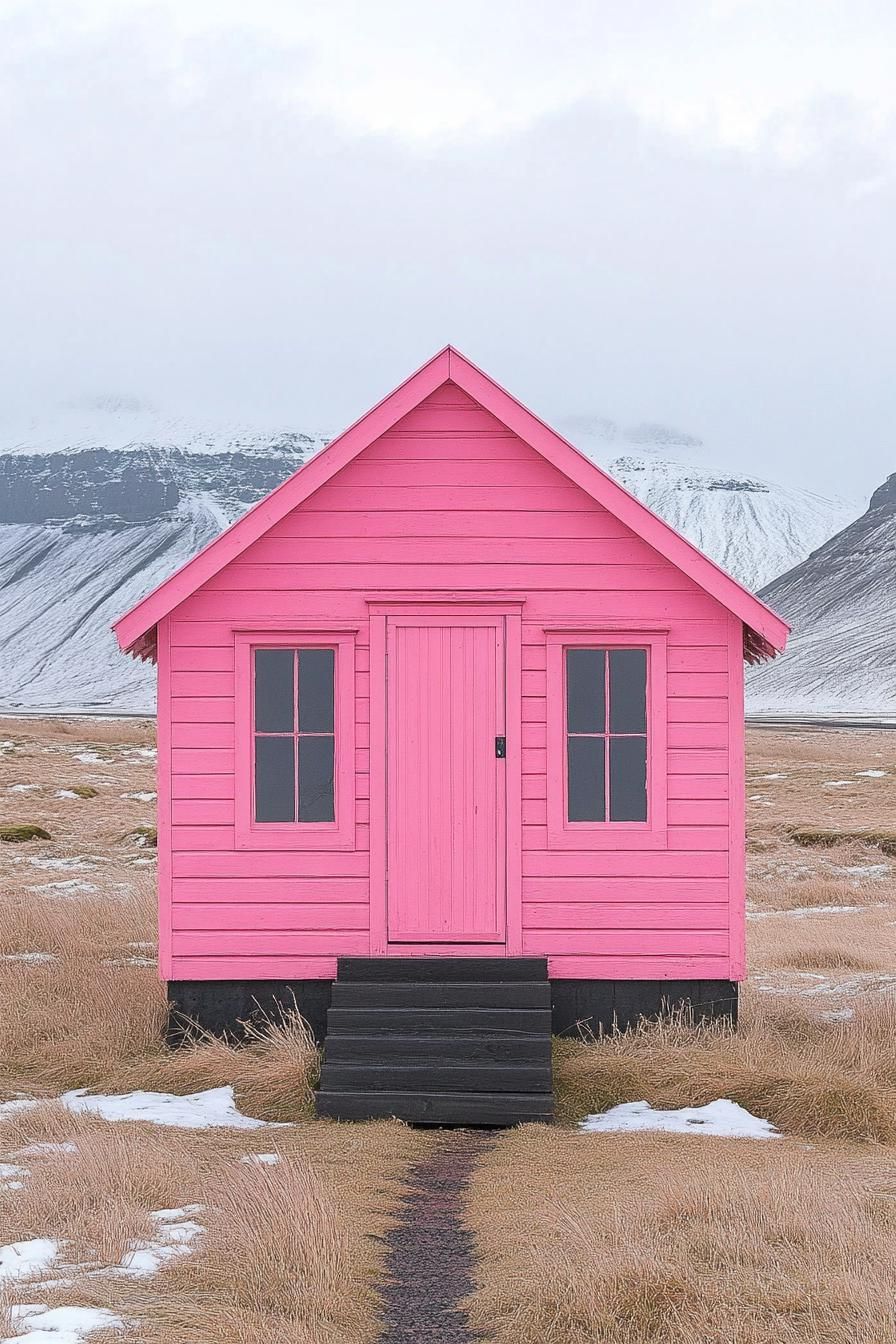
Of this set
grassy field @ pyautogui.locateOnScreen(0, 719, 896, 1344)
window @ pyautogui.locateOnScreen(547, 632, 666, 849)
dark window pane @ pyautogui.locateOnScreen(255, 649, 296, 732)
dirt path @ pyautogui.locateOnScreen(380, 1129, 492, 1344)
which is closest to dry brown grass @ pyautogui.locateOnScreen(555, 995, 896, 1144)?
grassy field @ pyautogui.locateOnScreen(0, 719, 896, 1344)

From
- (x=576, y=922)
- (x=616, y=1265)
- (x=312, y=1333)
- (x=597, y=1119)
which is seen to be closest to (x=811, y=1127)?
(x=597, y=1119)

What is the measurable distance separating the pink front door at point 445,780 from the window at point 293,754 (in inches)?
19.1

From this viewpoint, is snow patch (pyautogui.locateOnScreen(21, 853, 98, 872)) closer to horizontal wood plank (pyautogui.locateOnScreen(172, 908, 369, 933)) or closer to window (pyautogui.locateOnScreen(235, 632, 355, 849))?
horizontal wood plank (pyautogui.locateOnScreen(172, 908, 369, 933))

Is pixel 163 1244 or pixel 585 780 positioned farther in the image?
pixel 585 780

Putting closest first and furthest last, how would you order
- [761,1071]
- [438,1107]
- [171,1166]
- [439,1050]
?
[171,1166] < [438,1107] < [761,1071] < [439,1050]

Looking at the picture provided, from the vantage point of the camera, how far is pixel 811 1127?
8.00m

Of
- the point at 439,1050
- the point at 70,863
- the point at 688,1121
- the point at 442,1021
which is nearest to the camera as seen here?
the point at 688,1121

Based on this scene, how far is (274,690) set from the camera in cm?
1017

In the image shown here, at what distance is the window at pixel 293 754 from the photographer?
10.1m

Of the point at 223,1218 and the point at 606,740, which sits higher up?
the point at 606,740

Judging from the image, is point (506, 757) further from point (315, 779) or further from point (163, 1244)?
point (163, 1244)

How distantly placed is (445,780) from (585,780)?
107cm

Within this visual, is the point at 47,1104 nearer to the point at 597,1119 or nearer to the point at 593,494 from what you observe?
the point at 597,1119

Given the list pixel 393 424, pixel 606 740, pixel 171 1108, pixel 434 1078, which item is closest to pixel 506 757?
pixel 606 740
